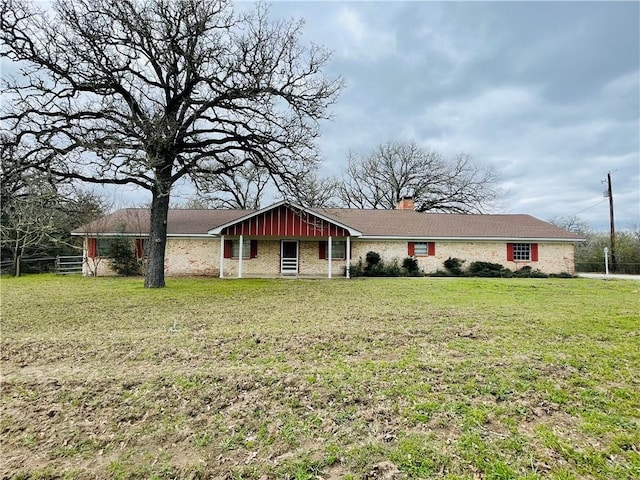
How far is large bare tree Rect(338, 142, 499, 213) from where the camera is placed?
33312 millimetres

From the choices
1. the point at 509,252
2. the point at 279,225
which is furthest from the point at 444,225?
the point at 279,225

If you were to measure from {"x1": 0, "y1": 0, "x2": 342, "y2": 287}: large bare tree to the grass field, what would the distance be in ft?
20.9

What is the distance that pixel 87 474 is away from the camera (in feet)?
8.75

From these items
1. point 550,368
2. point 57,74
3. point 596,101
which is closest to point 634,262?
point 596,101

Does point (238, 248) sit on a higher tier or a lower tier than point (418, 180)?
lower

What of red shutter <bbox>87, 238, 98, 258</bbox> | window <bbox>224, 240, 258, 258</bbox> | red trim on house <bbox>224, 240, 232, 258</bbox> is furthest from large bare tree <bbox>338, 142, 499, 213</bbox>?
red shutter <bbox>87, 238, 98, 258</bbox>

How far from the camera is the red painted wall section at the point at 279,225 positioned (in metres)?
17.9

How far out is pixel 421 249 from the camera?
818 inches

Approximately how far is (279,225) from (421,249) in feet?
28.9

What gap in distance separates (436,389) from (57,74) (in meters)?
14.9

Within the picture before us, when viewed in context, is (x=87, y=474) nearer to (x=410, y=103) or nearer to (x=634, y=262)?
(x=410, y=103)

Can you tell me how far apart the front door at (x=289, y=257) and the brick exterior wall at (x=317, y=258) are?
0.24 metres

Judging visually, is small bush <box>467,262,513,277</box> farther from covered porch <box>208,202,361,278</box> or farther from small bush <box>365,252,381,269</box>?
covered porch <box>208,202,361,278</box>

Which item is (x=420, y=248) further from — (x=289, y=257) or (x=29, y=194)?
(x=29, y=194)
